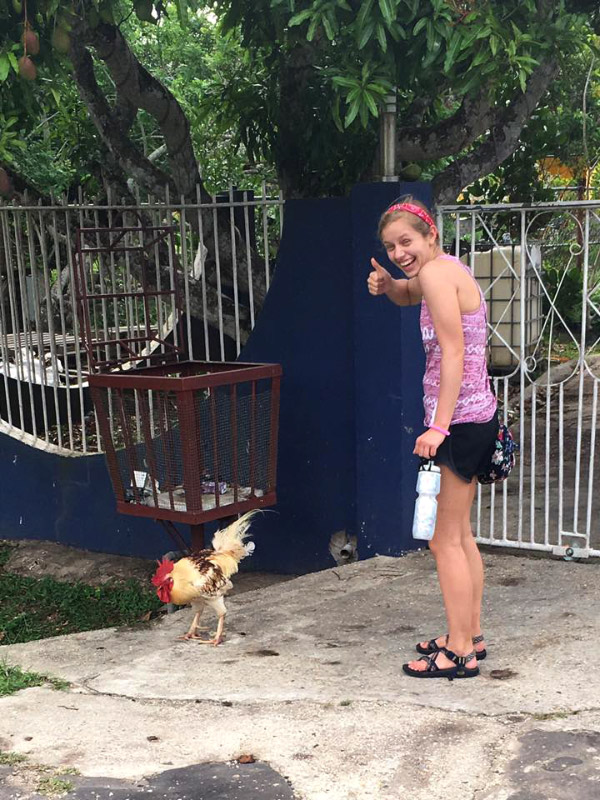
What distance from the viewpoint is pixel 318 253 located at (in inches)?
223

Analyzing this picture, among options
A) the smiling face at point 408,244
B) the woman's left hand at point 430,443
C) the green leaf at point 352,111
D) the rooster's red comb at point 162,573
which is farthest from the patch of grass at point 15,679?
the green leaf at point 352,111

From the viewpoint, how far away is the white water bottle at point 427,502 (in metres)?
3.66

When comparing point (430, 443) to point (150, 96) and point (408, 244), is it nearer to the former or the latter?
point (408, 244)

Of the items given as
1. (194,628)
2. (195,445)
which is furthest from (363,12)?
(194,628)

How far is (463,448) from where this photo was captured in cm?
381

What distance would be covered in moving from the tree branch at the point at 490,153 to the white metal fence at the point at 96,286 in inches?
47.3

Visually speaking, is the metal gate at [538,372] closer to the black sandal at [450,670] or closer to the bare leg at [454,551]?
the bare leg at [454,551]

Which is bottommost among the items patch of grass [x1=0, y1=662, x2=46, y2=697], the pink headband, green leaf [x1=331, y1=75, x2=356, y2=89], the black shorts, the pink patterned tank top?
patch of grass [x1=0, y1=662, x2=46, y2=697]

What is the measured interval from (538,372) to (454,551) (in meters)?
7.87

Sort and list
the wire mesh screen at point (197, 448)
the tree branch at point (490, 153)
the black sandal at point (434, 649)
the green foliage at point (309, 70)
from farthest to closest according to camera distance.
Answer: the tree branch at point (490, 153) < the wire mesh screen at point (197, 448) < the green foliage at point (309, 70) < the black sandal at point (434, 649)

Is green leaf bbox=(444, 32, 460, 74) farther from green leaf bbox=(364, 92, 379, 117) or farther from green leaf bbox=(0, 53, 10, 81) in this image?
green leaf bbox=(0, 53, 10, 81)

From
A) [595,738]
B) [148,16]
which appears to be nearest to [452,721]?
[595,738]

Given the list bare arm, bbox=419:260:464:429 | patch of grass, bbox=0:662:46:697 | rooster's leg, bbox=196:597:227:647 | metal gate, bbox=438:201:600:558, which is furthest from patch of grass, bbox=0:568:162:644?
bare arm, bbox=419:260:464:429

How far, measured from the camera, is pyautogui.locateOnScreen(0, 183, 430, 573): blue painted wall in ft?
17.8
